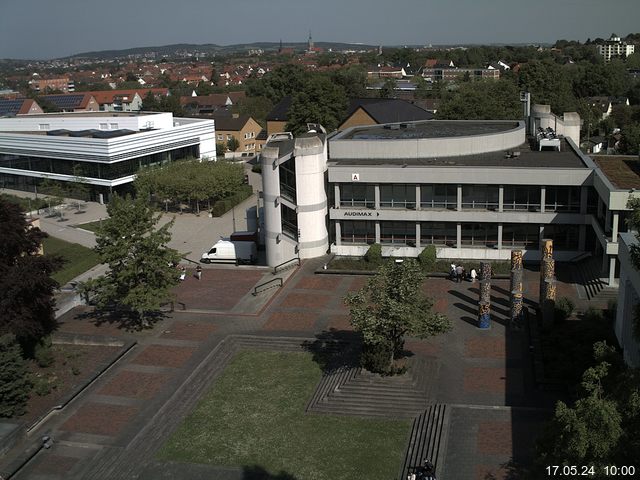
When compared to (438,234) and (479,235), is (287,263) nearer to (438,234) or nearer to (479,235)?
(438,234)

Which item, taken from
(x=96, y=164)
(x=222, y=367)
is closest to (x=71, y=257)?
(x=96, y=164)

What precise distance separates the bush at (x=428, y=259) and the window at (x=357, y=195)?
14.8ft

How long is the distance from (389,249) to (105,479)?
24601 millimetres

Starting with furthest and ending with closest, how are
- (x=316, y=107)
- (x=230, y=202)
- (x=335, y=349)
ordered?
(x=316, y=107) → (x=230, y=202) → (x=335, y=349)

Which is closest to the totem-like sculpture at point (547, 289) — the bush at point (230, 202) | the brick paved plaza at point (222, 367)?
the brick paved plaza at point (222, 367)

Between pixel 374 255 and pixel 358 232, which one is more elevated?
pixel 358 232

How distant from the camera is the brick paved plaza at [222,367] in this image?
76.9ft

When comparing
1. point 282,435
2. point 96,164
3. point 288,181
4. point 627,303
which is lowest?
point 282,435

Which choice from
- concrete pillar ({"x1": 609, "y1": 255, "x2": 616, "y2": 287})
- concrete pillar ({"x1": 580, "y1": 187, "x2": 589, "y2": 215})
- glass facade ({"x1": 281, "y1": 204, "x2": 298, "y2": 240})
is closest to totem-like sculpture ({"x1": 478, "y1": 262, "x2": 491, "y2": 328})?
concrete pillar ({"x1": 609, "y1": 255, "x2": 616, "y2": 287})

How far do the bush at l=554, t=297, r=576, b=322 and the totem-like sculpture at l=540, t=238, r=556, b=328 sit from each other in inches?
17.8

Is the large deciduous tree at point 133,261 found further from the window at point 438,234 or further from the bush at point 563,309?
the bush at point 563,309

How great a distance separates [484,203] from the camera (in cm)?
4253

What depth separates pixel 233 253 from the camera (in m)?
45.3

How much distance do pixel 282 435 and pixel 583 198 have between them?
24178mm
